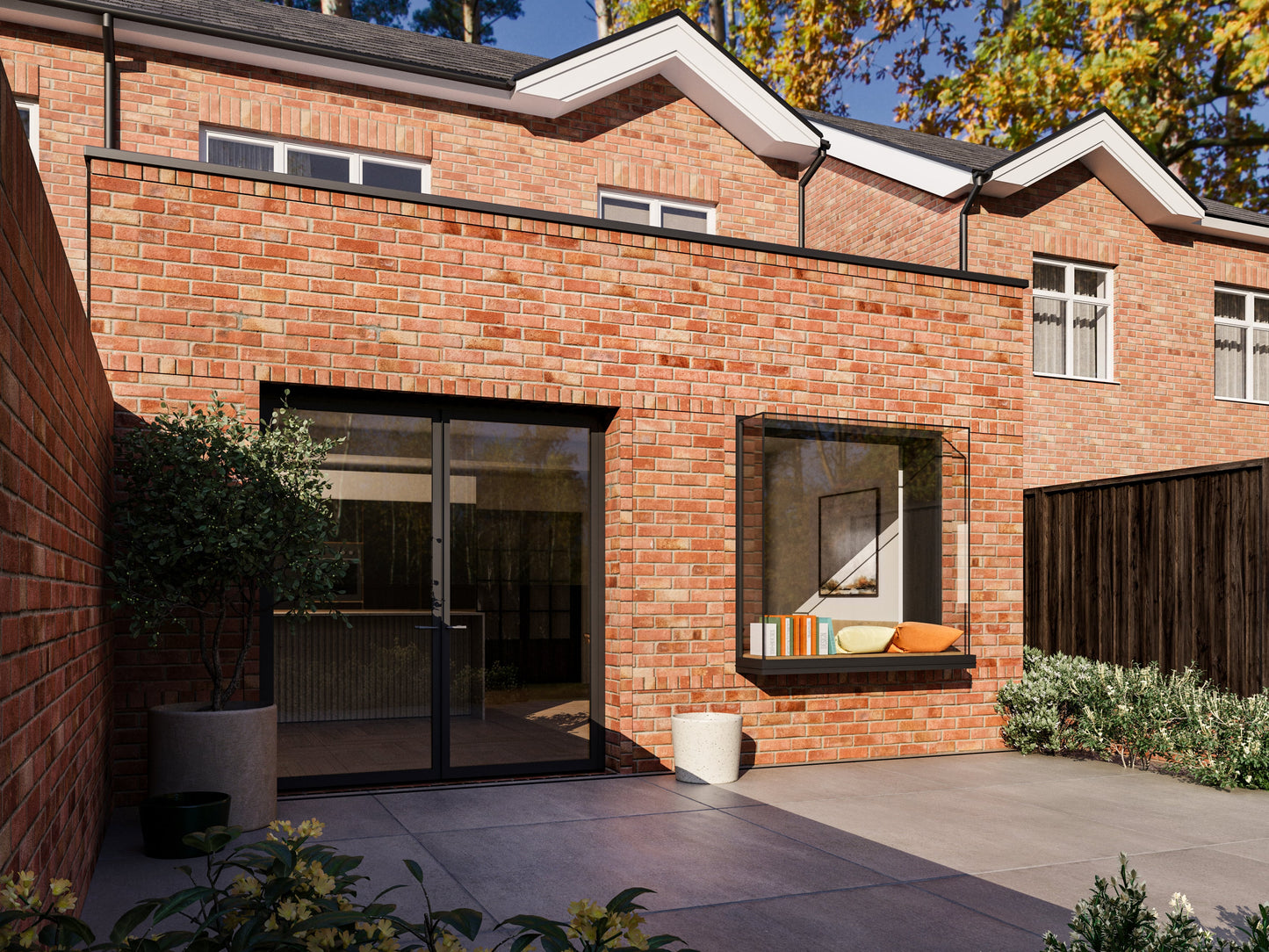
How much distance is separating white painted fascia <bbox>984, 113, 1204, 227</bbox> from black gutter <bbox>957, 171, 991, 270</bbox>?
22cm

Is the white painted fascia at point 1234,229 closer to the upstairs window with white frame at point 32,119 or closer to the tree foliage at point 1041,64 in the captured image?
the tree foliage at point 1041,64

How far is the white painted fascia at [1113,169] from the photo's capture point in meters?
13.1

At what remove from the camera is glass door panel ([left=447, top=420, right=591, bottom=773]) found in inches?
294

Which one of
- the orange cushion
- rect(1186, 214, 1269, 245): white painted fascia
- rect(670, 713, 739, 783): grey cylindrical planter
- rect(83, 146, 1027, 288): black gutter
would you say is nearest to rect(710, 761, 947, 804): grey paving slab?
rect(670, 713, 739, 783): grey cylindrical planter

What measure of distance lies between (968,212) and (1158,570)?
5470 millimetres

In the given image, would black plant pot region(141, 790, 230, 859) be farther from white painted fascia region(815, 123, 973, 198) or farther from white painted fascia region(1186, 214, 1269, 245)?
white painted fascia region(1186, 214, 1269, 245)

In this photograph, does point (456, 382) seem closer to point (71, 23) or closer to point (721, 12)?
point (71, 23)

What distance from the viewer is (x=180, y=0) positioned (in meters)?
11.9

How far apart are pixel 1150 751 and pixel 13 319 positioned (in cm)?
817

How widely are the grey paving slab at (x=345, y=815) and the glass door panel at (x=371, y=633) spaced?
382 millimetres

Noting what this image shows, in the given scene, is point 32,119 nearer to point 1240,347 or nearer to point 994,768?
point 994,768

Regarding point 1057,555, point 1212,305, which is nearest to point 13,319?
point 1057,555

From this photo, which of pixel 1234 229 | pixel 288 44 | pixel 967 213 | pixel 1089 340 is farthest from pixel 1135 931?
pixel 1234 229

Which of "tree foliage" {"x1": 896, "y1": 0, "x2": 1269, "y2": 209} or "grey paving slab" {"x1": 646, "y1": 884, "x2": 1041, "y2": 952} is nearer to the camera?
"grey paving slab" {"x1": 646, "y1": 884, "x2": 1041, "y2": 952}
